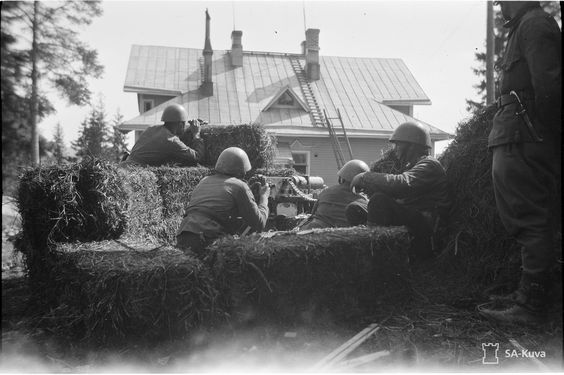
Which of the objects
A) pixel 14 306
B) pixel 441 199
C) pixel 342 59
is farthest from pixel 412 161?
pixel 342 59

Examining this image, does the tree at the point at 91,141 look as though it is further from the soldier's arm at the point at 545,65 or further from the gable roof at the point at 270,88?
the soldier's arm at the point at 545,65

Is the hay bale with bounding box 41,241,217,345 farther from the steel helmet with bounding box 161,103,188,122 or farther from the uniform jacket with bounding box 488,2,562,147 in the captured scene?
the steel helmet with bounding box 161,103,188,122

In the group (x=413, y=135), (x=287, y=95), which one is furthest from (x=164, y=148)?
(x=287, y=95)

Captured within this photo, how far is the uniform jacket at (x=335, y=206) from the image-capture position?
20.0 ft

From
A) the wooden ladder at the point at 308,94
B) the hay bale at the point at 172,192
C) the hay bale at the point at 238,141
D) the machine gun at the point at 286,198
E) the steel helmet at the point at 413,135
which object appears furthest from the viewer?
the wooden ladder at the point at 308,94

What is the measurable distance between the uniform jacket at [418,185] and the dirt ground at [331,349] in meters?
1.19

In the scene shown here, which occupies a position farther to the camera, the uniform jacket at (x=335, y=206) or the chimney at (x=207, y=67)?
the chimney at (x=207, y=67)

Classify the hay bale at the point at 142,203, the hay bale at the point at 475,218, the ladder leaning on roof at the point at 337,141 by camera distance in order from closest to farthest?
1. the hay bale at the point at 475,218
2. the hay bale at the point at 142,203
3. the ladder leaning on roof at the point at 337,141

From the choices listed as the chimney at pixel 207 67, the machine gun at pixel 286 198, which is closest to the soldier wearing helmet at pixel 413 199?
the machine gun at pixel 286 198

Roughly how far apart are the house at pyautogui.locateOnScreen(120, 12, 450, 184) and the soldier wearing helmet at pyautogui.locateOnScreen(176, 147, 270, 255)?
14.6 m

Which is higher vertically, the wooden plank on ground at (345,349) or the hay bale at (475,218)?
the hay bale at (475,218)

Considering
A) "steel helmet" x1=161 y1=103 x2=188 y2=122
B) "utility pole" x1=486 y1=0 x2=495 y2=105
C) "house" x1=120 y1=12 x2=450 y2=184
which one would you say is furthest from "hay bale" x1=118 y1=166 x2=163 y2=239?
"house" x1=120 y1=12 x2=450 y2=184

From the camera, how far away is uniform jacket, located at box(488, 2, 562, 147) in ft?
10.8

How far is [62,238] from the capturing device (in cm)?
491
